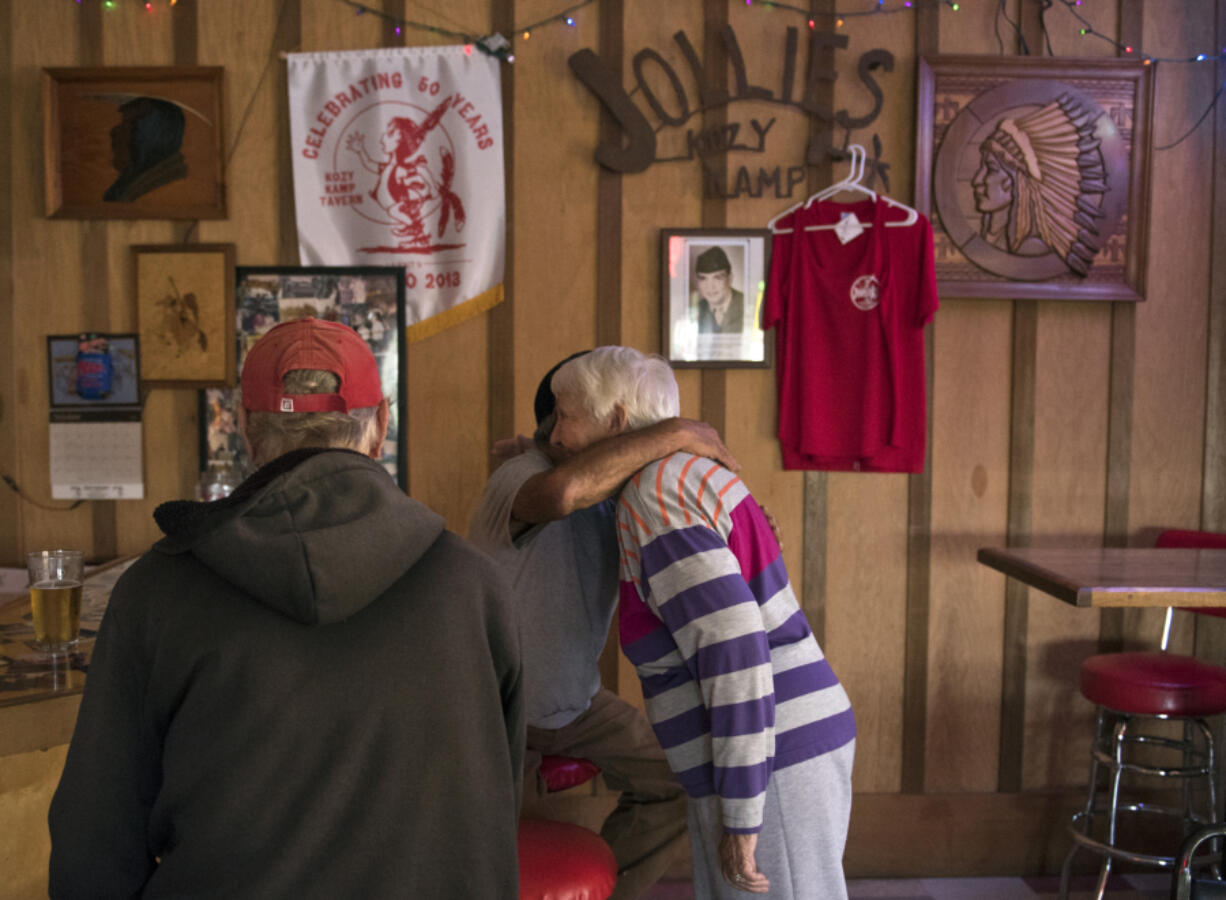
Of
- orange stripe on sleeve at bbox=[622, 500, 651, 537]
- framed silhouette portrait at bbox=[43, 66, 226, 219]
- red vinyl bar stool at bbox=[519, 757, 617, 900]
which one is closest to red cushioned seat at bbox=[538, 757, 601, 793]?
red vinyl bar stool at bbox=[519, 757, 617, 900]

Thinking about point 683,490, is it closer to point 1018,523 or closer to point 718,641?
point 718,641

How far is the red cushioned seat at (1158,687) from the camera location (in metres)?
2.39

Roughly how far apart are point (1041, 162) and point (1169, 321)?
699mm

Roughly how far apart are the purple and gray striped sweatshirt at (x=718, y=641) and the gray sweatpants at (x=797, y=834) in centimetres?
3

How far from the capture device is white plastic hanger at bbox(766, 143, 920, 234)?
293 cm

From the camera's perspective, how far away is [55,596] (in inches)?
68.2

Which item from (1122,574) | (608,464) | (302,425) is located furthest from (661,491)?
(1122,574)

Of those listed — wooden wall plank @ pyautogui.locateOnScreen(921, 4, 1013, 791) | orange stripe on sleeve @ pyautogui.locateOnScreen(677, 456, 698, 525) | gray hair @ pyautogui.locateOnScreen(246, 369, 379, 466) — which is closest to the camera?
gray hair @ pyautogui.locateOnScreen(246, 369, 379, 466)

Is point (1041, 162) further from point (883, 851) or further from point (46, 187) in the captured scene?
point (46, 187)

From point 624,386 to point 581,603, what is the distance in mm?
494

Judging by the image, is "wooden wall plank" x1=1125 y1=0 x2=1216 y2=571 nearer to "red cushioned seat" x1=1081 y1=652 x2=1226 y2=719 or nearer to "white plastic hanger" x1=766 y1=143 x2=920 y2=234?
"red cushioned seat" x1=1081 y1=652 x2=1226 y2=719

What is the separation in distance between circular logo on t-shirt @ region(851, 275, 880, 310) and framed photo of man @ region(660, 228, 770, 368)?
297mm

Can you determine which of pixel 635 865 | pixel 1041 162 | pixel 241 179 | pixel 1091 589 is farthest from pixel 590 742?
pixel 1041 162

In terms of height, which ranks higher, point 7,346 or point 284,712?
point 7,346
